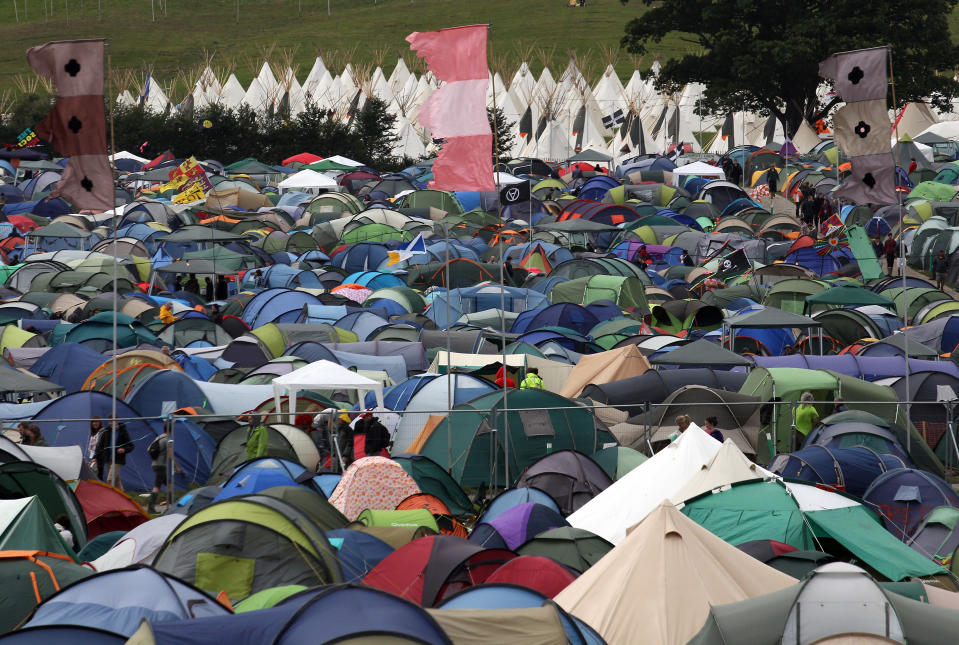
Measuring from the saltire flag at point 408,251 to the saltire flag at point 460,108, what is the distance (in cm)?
1364

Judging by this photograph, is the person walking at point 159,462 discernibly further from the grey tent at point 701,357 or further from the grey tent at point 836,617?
the grey tent at point 836,617

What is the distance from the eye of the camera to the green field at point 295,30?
98.1m

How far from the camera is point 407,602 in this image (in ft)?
28.3

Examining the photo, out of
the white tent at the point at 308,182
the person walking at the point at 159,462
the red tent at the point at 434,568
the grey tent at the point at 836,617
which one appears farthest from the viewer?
the white tent at the point at 308,182

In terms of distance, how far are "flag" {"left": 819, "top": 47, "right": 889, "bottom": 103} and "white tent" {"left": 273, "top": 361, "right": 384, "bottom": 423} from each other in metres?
8.06

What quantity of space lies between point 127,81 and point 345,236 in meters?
40.8

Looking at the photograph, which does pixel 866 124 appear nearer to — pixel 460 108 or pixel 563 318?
pixel 460 108

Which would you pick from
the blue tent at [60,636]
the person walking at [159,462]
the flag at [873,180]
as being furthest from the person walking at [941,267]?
the blue tent at [60,636]

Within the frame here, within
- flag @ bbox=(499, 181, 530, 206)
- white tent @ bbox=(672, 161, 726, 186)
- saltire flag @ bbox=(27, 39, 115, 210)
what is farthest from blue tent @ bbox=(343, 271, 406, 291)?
white tent @ bbox=(672, 161, 726, 186)

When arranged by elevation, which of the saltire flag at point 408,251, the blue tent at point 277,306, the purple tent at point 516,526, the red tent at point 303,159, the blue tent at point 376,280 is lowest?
the purple tent at point 516,526

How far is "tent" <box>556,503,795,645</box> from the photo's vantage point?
10.6 m

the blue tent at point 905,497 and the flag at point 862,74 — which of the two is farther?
the flag at point 862,74

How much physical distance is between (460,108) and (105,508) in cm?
692

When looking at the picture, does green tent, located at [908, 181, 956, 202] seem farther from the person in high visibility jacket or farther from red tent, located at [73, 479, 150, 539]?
red tent, located at [73, 479, 150, 539]
